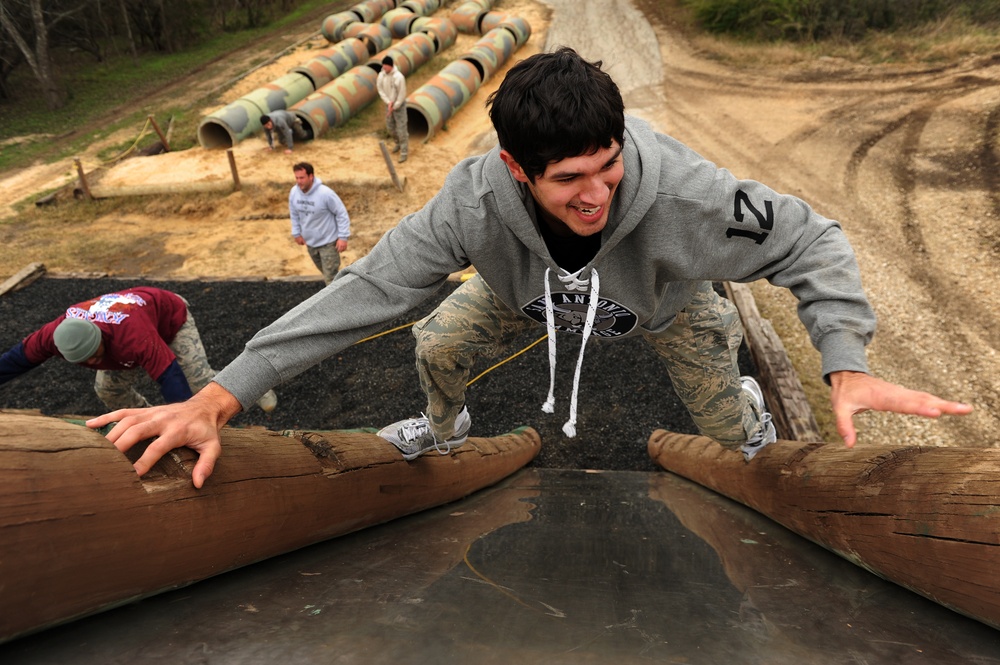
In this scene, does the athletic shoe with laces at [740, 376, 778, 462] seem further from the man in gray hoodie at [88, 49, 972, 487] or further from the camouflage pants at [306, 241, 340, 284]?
the camouflage pants at [306, 241, 340, 284]

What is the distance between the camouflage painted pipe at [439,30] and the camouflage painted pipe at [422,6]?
6.47 feet

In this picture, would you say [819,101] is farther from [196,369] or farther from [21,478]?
[21,478]

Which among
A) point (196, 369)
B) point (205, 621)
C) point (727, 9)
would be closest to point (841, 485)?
point (205, 621)

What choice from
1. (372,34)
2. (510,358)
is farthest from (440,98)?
(510,358)

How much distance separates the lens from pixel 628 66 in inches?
616

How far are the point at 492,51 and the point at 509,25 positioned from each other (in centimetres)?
205

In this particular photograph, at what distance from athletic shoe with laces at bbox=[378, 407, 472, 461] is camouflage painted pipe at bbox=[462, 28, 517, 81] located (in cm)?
1458

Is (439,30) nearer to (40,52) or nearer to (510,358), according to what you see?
(40,52)

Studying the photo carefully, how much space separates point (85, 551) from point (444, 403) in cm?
196

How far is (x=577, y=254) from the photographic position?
2242 mm

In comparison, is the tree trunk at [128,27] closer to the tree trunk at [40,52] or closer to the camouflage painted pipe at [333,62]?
the tree trunk at [40,52]

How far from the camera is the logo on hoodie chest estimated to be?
2383mm

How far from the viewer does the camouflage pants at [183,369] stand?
446cm

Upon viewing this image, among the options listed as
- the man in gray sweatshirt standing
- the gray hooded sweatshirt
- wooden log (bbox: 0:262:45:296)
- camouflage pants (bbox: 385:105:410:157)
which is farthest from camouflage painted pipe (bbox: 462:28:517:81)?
the gray hooded sweatshirt
